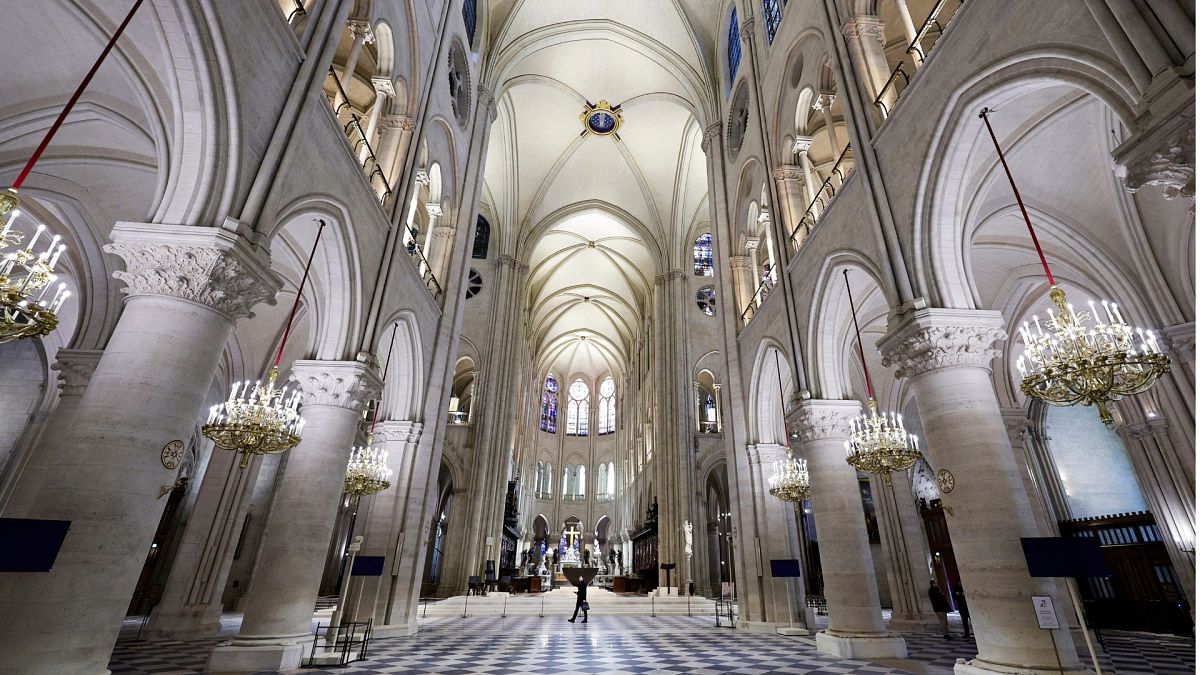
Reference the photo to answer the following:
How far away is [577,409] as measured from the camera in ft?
149

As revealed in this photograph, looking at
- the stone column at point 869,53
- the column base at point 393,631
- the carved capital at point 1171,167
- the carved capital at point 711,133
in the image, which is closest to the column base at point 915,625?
the column base at point 393,631

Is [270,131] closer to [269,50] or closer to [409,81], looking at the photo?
[269,50]

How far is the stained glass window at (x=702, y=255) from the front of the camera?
2588 cm

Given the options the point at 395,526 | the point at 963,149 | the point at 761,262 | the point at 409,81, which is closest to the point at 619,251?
the point at 761,262

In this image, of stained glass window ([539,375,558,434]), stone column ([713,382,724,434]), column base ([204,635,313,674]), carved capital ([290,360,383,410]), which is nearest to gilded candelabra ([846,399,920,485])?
carved capital ([290,360,383,410])

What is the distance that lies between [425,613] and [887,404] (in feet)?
44.4

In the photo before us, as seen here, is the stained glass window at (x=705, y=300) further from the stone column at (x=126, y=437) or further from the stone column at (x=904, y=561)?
the stone column at (x=126, y=437)

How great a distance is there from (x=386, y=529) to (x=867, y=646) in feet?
26.1

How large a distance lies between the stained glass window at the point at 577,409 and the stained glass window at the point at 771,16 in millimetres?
34799

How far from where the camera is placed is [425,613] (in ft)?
45.5

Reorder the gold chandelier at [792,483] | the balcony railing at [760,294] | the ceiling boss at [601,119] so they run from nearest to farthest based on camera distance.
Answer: the gold chandelier at [792,483], the balcony railing at [760,294], the ceiling boss at [601,119]

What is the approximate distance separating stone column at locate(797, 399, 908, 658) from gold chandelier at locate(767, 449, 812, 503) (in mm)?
1023

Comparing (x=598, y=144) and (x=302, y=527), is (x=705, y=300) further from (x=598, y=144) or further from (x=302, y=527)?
(x=302, y=527)

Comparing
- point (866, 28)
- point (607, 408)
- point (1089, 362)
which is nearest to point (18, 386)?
point (866, 28)
